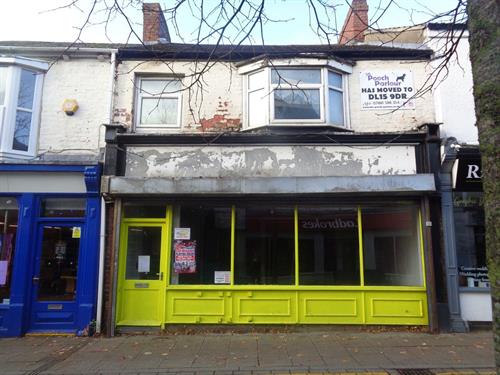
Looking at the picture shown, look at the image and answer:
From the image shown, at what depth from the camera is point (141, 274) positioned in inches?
368

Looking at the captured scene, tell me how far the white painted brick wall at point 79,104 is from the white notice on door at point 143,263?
8.32ft

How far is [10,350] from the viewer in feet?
26.0

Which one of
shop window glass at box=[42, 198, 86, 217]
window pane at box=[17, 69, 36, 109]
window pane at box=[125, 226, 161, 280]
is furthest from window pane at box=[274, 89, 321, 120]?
window pane at box=[17, 69, 36, 109]

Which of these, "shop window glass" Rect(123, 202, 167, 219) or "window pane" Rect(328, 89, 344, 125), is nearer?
"shop window glass" Rect(123, 202, 167, 219)

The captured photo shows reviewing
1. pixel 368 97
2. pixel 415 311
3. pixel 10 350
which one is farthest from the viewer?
pixel 368 97

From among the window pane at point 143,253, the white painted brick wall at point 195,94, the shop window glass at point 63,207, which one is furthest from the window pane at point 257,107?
the shop window glass at point 63,207

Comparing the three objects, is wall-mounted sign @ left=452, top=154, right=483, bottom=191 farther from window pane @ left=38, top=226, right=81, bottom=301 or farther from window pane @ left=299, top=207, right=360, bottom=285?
window pane @ left=38, top=226, right=81, bottom=301

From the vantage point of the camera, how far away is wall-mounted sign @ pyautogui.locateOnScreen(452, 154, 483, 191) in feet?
30.1

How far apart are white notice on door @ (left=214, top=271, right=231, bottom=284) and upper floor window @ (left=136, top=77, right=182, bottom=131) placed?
3411 mm

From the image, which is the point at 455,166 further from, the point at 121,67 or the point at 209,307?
the point at 121,67

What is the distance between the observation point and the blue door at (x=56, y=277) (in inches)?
362

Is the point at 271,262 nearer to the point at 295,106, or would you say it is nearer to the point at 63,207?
the point at 295,106

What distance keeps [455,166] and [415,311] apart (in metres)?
3.13

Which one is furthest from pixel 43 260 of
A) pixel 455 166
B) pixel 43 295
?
pixel 455 166
